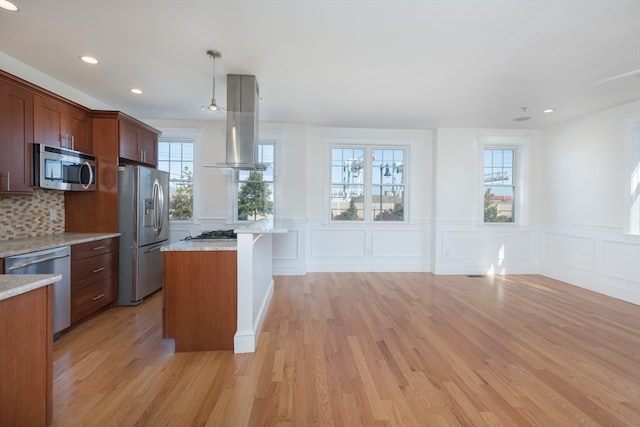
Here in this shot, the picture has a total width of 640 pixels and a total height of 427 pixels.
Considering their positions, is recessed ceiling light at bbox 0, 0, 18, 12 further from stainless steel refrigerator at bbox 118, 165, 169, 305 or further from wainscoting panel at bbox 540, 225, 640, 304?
wainscoting panel at bbox 540, 225, 640, 304

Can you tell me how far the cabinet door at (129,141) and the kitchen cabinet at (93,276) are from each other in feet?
3.61

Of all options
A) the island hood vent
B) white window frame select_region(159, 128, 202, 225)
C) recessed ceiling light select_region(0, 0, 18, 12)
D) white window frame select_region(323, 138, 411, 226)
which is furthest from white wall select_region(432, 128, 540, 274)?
recessed ceiling light select_region(0, 0, 18, 12)

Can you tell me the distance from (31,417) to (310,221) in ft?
13.4

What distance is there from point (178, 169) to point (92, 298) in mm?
2534

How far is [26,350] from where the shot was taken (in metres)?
1.33

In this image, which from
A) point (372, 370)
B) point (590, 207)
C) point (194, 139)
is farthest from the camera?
point (194, 139)

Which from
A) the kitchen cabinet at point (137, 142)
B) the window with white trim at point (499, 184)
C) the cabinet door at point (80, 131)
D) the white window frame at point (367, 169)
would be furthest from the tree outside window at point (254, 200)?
the window with white trim at point (499, 184)

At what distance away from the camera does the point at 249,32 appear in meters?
2.31

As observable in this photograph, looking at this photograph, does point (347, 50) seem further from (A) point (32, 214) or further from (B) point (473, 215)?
(B) point (473, 215)

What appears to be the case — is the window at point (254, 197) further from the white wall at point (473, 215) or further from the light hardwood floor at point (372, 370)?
the white wall at point (473, 215)

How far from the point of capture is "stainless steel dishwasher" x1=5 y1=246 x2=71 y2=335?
2.19 m

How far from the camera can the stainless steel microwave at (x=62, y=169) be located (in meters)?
2.67

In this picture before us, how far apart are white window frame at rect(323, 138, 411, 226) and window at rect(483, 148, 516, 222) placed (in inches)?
58.9

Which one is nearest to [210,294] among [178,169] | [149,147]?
[149,147]
